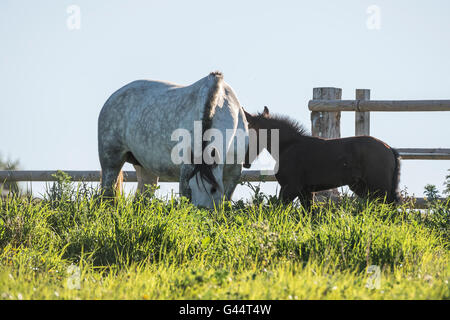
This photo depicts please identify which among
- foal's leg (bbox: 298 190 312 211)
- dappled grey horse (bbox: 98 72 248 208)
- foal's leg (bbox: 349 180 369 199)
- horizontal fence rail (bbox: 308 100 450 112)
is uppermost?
horizontal fence rail (bbox: 308 100 450 112)

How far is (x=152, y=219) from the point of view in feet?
17.1

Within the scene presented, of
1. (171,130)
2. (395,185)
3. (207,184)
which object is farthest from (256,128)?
(207,184)

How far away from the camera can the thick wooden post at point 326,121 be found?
8812mm

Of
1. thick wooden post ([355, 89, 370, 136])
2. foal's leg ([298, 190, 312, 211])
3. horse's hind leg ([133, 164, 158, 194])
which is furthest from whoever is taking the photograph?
thick wooden post ([355, 89, 370, 136])

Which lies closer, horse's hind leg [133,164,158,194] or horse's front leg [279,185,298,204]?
horse's front leg [279,185,298,204]

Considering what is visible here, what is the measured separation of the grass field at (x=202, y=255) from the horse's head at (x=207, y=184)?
0.14 m

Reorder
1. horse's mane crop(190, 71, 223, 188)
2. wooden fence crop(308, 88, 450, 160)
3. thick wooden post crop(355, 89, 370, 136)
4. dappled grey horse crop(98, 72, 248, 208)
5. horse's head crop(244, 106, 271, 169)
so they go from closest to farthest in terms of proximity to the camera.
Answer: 1. horse's mane crop(190, 71, 223, 188)
2. dappled grey horse crop(98, 72, 248, 208)
3. horse's head crop(244, 106, 271, 169)
4. wooden fence crop(308, 88, 450, 160)
5. thick wooden post crop(355, 89, 370, 136)

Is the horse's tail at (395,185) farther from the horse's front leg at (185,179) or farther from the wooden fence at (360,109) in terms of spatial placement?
the horse's front leg at (185,179)

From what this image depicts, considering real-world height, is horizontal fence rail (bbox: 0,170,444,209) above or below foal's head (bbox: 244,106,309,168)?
below

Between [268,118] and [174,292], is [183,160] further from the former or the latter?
[174,292]

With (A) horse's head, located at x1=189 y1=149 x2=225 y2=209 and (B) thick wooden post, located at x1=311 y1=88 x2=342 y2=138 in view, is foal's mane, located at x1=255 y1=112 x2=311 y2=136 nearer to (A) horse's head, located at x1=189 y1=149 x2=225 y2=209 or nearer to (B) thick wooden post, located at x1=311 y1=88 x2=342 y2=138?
(B) thick wooden post, located at x1=311 y1=88 x2=342 y2=138

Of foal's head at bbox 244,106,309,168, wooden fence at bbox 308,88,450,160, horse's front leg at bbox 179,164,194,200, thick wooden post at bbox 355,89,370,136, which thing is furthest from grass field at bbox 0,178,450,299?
thick wooden post at bbox 355,89,370,136

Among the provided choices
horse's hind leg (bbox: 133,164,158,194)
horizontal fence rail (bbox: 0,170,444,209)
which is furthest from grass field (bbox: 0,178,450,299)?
horizontal fence rail (bbox: 0,170,444,209)

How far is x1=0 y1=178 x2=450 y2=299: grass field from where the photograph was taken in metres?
3.68
